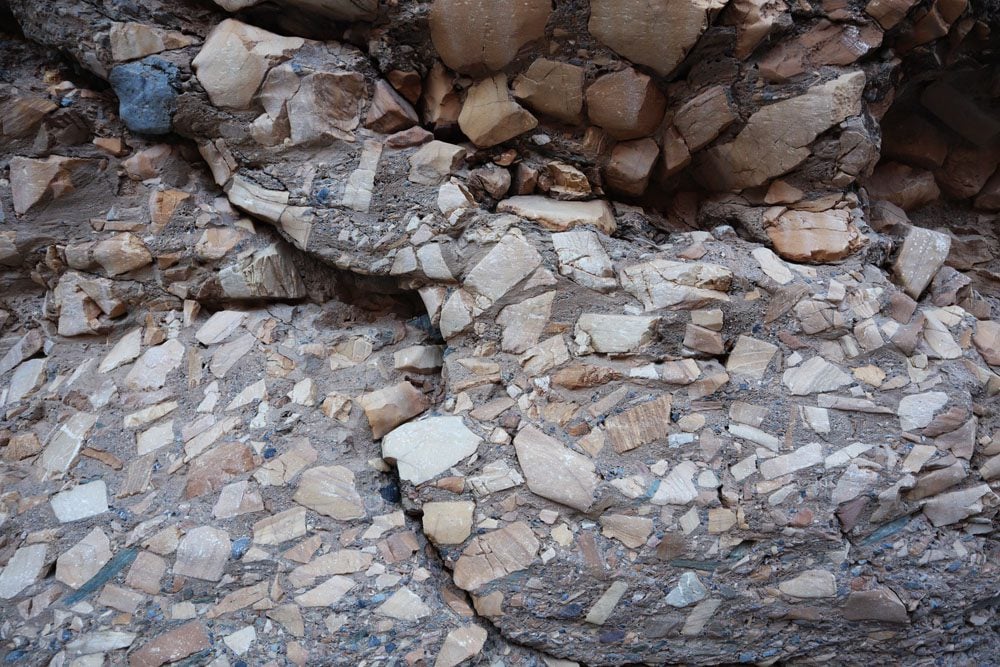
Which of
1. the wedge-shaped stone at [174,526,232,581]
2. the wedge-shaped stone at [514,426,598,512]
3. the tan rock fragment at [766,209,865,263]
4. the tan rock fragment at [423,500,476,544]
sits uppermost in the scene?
the tan rock fragment at [766,209,865,263]

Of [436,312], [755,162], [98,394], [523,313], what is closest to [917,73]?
[755,162]

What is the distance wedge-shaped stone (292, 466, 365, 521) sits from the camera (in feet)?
5.16

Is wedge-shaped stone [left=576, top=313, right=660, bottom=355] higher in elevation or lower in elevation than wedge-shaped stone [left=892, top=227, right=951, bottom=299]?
lower

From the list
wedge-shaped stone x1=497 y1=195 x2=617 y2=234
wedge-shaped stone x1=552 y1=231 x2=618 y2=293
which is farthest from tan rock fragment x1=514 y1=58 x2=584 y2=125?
wedge-shaped stone x1=552 y1=231 x2=618 y2=293

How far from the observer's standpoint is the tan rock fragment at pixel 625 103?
5.54 ft

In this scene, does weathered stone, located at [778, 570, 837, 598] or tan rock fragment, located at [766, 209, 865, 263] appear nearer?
weathered stone, located at [778, 570, 837, 598]

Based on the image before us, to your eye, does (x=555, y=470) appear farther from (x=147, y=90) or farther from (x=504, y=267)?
(x=147, y=90)

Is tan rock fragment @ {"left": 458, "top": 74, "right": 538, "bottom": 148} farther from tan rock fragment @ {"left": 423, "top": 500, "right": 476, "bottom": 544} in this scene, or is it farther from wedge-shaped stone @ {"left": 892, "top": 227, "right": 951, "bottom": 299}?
wedge-shaped stone @ {"left": 892, "top": 227, "right": 951, "bottom": 299}

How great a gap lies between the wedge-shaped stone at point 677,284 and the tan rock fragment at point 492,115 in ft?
1.55

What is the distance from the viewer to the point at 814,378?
1.62 m

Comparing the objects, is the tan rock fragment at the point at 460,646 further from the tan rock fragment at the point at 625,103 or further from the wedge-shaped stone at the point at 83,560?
the tan rock fragment at the point at 625,103

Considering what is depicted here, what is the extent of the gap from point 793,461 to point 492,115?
1.12m

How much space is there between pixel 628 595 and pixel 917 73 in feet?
5.19

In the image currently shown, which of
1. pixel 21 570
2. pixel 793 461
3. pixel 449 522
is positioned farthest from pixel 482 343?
pixel 21 570
